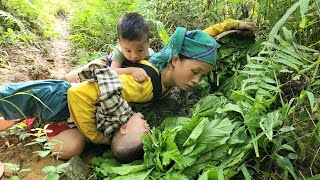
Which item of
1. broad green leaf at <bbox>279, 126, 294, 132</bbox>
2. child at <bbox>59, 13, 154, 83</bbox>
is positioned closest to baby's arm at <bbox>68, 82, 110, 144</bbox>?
child at <bbox>59, 13, 154, 83</bbox>

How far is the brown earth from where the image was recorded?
2.10 metres

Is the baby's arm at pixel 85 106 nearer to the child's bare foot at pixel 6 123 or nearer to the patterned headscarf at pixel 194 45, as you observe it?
the child's bare foot at pixel 6 123

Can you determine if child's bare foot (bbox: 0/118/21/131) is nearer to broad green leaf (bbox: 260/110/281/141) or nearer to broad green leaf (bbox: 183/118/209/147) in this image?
broad green leaf (bbox: 183/118/209/147)

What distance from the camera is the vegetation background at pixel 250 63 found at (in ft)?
4.91

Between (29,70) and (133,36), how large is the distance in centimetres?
166

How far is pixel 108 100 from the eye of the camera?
78.0 inches

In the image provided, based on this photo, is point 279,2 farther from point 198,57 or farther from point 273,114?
point 273,114

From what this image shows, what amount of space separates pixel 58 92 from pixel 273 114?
1476mm

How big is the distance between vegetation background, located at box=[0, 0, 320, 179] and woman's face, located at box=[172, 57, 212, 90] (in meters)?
0.21

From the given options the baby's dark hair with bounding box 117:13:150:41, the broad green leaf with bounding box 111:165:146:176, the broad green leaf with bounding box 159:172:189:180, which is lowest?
the broad green leaf with bounding box 111:165:146:176

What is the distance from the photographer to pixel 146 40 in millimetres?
2408

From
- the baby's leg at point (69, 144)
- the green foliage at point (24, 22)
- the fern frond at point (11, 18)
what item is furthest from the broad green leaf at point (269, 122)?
the fern frond at point (11, 18)

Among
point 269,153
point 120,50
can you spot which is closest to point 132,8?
point 120,50

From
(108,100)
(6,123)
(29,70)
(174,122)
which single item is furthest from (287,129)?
(29,70)
